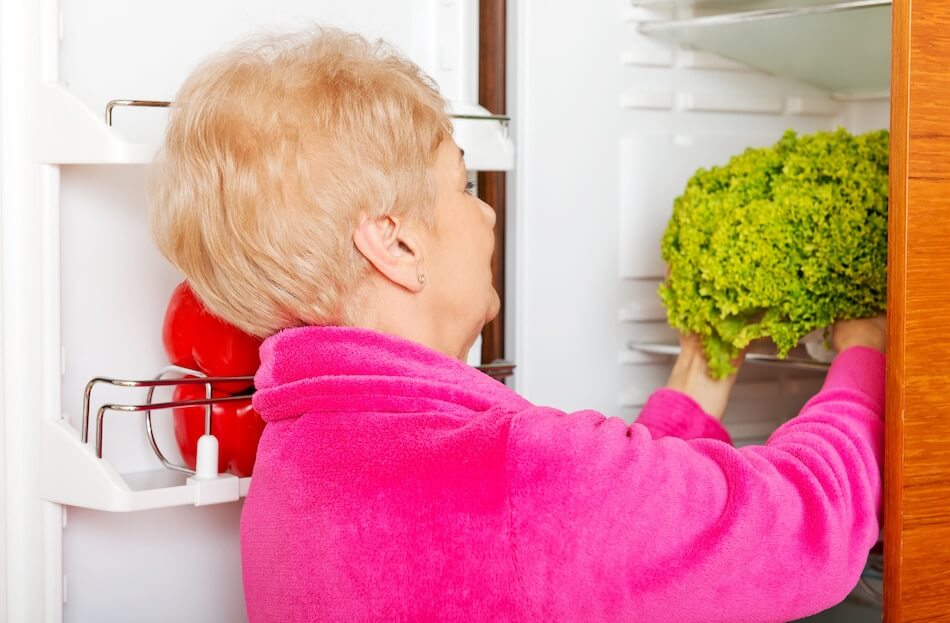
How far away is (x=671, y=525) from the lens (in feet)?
3.25

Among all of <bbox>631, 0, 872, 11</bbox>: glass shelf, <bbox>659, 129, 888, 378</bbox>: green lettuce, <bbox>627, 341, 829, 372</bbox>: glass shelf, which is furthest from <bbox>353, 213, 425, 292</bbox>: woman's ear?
<bbox>631, 0, 872, 11</bbox>: glass shelf

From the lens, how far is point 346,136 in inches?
42.8

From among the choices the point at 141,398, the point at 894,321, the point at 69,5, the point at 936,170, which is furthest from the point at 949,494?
the point at 69,5

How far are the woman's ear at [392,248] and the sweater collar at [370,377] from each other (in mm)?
73

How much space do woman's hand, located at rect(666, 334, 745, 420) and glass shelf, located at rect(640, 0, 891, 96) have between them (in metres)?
0.43

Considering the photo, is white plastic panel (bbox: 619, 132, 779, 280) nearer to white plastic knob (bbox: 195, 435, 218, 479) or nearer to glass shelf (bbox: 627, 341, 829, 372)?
glass shelf (bbox: 627, 341, 829, 372)

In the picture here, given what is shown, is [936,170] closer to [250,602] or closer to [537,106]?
[537,106]

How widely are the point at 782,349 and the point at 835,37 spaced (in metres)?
0.50

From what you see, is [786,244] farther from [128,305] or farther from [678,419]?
[128,305]

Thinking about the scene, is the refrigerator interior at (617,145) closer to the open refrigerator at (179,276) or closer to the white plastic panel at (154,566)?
the open refrigerator at (179,276)

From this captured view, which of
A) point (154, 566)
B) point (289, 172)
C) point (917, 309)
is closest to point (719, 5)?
point (917, 309)

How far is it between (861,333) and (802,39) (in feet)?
1.68

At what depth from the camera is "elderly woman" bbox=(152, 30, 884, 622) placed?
3.22 ft

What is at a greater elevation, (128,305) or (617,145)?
(617,145)
